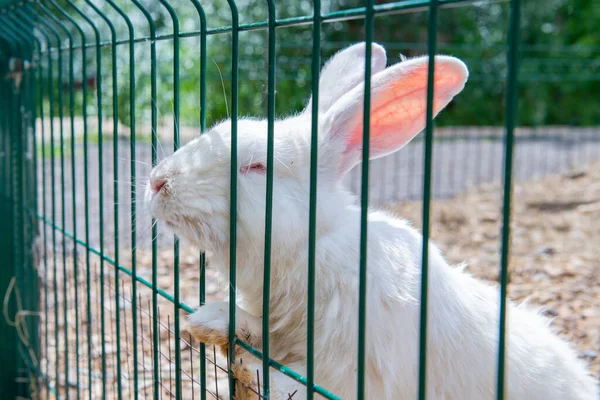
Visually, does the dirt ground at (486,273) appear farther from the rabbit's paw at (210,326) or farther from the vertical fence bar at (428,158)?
the vertical fence bar at (428,158)

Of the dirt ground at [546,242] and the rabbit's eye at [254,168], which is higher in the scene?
the rabbit's eye at [254,168]

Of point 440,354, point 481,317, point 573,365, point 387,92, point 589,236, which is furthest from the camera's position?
point 589,236

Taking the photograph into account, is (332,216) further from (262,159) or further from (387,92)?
(387,92)

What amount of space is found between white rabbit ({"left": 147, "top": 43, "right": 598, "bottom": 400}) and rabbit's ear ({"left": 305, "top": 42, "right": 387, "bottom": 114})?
295 millimetres

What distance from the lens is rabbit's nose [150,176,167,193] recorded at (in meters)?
1.93

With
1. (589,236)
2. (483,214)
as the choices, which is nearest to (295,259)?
(589,236)

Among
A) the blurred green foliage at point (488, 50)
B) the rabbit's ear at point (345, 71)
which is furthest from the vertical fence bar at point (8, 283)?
the blurred green foliage at point (488, 50)

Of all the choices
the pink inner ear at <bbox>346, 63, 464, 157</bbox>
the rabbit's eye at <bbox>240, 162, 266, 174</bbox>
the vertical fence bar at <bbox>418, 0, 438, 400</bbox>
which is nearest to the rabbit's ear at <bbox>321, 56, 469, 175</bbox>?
the pink inner ear at <bbox>346, 63, 464, 157</bbox>

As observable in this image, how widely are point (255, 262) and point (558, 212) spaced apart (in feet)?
22.1

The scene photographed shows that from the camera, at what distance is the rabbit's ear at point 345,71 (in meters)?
2.31

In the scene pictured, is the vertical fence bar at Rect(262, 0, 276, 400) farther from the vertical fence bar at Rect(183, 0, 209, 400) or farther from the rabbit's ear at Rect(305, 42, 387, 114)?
the rabbit's ear at Rect(305, 42, 387, 114)

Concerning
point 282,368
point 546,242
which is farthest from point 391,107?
point 546,242

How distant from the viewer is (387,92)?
1802mm

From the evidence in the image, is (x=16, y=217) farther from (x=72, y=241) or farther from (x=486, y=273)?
(x=486, y=273)
